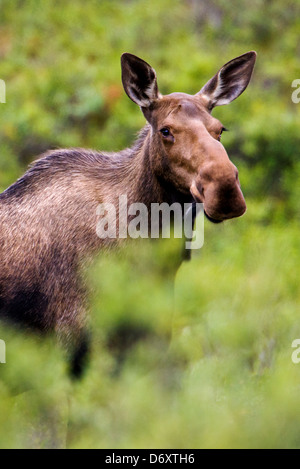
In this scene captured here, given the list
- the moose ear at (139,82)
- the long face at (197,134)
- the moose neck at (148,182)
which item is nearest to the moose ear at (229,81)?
the long face at (197,134)

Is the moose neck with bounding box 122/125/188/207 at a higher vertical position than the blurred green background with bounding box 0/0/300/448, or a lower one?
higher

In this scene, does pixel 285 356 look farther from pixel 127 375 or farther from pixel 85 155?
pixel 85 155

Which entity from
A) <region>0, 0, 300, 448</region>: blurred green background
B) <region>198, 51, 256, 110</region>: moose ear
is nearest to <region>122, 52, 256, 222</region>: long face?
<region>198, 51, 256, 110</region>: moose ear

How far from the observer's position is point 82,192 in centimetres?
568

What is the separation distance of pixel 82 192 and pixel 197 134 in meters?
1.02

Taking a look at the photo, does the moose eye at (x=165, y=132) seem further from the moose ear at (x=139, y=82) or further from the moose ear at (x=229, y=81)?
the moose ear at (x=229, y=81)

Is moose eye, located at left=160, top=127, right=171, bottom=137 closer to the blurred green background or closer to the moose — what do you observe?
the moose

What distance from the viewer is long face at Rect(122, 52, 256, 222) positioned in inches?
183

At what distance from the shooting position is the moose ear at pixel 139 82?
18.2 feet

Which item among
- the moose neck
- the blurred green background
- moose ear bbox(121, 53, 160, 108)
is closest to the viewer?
the blurred green background

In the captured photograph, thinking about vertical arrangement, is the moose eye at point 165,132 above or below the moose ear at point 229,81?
below

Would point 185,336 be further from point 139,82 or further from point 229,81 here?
point 229,81

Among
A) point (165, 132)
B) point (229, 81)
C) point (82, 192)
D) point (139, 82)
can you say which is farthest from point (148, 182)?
point (229, 81)
